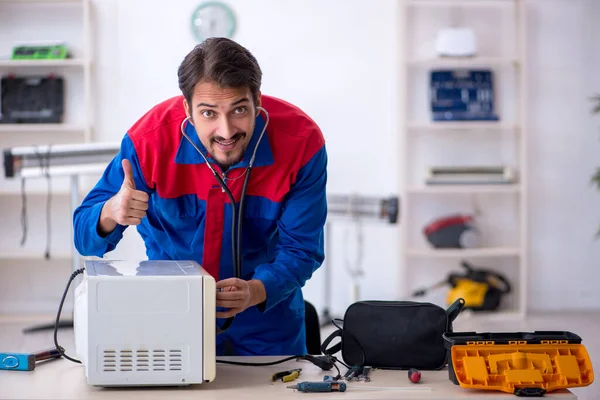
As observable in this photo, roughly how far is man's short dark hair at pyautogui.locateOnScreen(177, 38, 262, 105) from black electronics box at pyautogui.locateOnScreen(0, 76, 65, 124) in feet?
11.5

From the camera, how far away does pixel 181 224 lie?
1970 millimetres

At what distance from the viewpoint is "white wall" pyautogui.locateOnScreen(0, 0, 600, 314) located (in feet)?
17.3

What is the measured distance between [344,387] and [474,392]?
248 mm

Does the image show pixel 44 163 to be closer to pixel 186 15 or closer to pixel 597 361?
pixel 186 15

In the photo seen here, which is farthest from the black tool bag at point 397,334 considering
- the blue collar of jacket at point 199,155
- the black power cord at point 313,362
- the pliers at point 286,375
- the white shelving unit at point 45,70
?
the white shelving unit at point 45,70

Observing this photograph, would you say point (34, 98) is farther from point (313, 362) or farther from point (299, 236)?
point (313, 362)

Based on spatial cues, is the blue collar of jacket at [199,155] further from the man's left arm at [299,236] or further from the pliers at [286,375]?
the pliers at [286,375]

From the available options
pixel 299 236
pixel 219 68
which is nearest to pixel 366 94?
pixel 299 236

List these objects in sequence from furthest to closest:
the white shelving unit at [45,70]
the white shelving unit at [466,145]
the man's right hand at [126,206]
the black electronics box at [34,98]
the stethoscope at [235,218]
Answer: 1. the white shelving unit at [466,145]
2. the white shelving unit at [45,70]
3. the black electronics box at [34,98]
4. the stethoscope at [235,218]
5. the man's right hand at [126,206]

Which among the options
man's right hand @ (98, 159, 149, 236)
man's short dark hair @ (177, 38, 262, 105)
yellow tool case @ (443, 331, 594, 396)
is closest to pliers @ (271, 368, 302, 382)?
yellow tool case @ (443, 331, 594, 396)

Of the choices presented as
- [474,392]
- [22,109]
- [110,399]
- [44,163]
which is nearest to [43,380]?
[110,399]

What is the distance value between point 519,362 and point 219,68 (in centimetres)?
86

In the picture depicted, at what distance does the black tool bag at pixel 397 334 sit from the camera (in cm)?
177

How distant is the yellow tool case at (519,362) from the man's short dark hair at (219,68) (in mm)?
693
